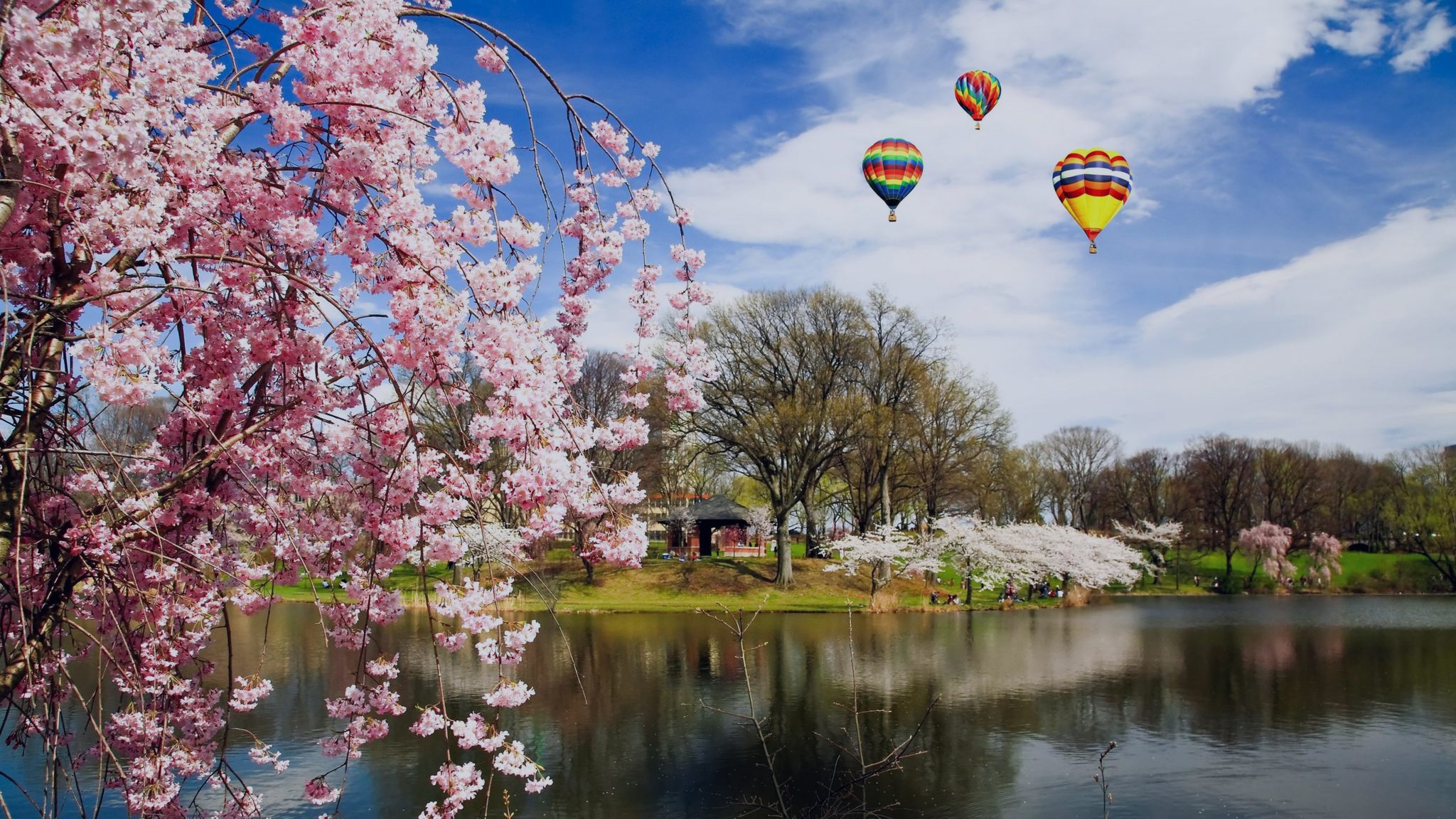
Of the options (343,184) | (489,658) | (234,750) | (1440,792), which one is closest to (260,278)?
(343,184)

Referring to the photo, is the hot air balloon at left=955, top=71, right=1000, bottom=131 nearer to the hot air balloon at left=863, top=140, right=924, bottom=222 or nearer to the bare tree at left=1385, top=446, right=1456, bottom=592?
the hot air balloon at left=863, top=140, right=924, bottom=222

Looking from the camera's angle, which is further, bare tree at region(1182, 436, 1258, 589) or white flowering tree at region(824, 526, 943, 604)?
bare tree at region(1182, 436, 1258, 589)

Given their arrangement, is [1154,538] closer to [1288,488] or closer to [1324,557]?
[1324,557]

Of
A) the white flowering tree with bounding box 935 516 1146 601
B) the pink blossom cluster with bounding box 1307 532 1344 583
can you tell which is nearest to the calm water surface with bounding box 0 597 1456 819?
the white flowering tree with bounding box 935 516 1146 601

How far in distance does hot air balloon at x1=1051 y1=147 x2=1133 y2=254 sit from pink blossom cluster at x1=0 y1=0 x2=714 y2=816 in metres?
18.7

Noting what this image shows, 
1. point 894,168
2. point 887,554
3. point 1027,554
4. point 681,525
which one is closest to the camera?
point 894,168

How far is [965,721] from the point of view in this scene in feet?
41.5

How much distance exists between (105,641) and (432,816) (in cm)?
173

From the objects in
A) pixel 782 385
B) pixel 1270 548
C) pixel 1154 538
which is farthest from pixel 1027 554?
pixel 1270 548

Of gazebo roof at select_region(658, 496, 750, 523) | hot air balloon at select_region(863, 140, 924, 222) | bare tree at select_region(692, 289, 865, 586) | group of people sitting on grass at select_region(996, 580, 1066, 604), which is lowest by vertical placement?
group of people sitting on grass at select_region(996, 580, 1066, 604)

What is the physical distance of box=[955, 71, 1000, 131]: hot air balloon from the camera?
987 inches

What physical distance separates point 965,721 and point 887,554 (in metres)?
19.3

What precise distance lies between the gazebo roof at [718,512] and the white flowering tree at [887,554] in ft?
19.2

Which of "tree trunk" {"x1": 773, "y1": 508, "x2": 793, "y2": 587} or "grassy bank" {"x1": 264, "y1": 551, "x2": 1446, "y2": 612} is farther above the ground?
"tree trunk" {"x1": 773, "y1": 508, "x2": 793, "y2": 587}
